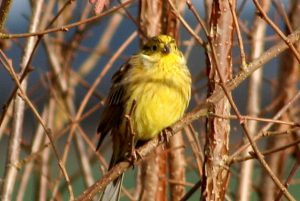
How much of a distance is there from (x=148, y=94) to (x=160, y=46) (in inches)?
13.0

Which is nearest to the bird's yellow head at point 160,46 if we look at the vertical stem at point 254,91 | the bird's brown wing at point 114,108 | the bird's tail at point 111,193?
the bird's brown wing at point 114,108

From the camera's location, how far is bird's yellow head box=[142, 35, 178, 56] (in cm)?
485

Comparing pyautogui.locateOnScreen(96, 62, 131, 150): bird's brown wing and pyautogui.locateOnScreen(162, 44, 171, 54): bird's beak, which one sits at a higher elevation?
pyautogui.locateOnScreen(162, 44, 171, 54): bird's beak

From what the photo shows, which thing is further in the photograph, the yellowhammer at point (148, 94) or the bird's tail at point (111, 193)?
the yellowhammer at point (148, 94)

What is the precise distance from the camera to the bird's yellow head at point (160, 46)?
4.85 m

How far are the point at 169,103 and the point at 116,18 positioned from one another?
1750mm

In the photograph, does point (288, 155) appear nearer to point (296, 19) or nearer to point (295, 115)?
point (295, 115)

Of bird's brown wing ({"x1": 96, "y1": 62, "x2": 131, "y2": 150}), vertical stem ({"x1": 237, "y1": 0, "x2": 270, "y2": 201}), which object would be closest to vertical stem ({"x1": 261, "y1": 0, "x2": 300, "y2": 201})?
vertical stem ({"x1": 237, "y1": 0, "x2": 270, "y2": 201})

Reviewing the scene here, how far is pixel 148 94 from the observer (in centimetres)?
474

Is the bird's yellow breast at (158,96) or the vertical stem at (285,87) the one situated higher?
the bird's yellow breast at (158,96)

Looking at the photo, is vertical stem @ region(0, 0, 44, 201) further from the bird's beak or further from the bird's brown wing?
the bird's beak

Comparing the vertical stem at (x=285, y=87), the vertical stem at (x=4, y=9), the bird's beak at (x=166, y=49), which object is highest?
the vertical stem at (x=4, y=9)

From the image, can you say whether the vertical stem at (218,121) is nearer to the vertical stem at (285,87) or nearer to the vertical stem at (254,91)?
the vertical stem at (254,91)

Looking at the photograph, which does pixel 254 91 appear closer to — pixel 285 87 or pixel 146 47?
pixel 285 87
